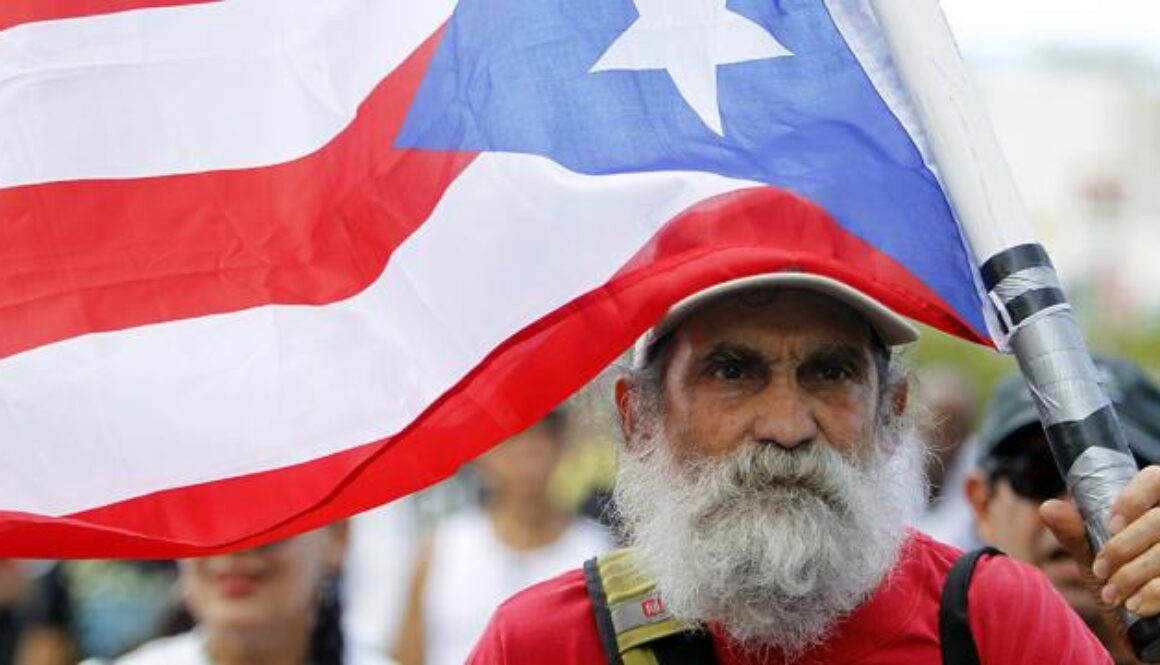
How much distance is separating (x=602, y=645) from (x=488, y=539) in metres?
3.99

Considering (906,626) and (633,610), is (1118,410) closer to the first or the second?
(906,626)

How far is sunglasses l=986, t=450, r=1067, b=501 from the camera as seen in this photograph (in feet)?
17.5

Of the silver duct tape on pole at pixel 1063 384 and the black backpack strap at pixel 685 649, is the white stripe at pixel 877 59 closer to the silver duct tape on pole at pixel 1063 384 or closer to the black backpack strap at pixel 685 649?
the silver duct tape on pole at pixel 1063 384

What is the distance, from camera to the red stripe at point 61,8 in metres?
3.76

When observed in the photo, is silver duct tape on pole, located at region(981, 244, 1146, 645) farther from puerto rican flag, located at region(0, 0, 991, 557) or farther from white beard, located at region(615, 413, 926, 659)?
white beard, located at region(615, 413, 926, 659)

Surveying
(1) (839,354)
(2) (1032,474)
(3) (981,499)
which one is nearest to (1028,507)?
(2) (1032,474)

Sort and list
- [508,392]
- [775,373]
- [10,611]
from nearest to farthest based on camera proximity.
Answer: [508,392] → [775,373] → [10,611]

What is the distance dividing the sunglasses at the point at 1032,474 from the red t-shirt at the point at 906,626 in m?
1.43

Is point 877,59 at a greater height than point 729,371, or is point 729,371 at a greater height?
point 877,59

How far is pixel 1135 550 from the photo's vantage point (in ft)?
10.1

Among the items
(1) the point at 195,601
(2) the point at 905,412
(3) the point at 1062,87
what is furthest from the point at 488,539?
(3) the point at 1062,87

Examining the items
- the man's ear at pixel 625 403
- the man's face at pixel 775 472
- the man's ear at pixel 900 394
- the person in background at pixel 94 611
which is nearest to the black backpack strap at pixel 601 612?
the man's face at pixel 775 472

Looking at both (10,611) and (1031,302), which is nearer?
(1031,302)

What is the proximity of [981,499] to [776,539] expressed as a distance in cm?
205
